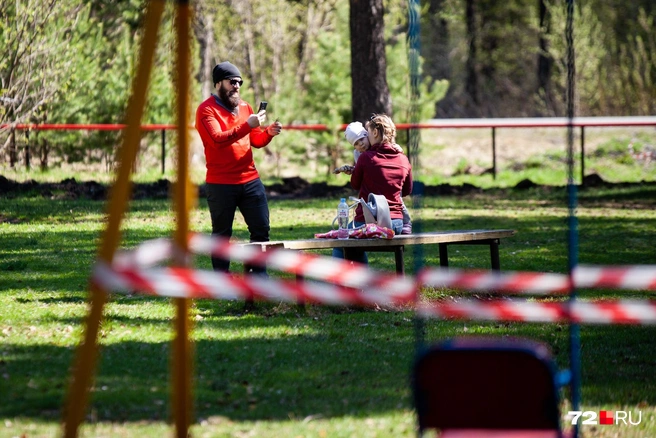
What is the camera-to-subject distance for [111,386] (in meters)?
6.01

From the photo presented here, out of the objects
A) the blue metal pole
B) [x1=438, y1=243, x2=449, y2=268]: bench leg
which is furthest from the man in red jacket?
the blue metal pole

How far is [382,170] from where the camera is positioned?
9047mm

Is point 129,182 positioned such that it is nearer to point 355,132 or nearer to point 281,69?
point 355,132

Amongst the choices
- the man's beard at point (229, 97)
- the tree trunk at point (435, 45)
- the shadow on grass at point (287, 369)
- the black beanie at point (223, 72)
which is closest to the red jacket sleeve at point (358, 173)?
the man's beard at point (229, 97)

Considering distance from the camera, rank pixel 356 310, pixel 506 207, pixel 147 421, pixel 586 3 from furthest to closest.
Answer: pixel 586 3, pixel 506 207, pixel 356 310, pixel 147 421

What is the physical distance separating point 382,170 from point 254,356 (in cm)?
275

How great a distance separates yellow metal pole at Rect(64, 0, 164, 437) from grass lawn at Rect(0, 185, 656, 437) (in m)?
1.06

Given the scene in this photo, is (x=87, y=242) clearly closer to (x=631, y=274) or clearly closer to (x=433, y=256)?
(x=433, y=256)

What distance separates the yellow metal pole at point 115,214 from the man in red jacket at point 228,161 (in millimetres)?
4362

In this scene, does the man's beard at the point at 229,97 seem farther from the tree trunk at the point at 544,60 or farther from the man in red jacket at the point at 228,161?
the tree trunk at the point at 544,60

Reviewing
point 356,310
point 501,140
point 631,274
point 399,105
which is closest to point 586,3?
point 501,140

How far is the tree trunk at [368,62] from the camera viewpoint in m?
19.8

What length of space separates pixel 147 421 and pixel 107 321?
8.58 feet

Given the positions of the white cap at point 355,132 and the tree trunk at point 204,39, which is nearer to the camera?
the white cap at point 355,132
